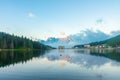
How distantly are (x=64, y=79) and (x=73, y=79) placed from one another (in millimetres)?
1929

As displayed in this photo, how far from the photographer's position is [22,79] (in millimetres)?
43188

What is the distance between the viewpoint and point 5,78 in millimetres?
44812

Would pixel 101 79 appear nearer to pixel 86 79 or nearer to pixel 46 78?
pixel 86 79

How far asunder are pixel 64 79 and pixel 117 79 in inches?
436

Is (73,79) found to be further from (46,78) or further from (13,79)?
(13,79)

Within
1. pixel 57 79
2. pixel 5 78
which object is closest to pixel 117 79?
pixel 57 79

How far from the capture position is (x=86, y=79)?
44.0m

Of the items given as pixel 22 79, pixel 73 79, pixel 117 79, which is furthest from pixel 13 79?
pixel 117 79

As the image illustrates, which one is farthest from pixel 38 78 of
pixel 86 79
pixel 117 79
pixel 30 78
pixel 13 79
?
pixel 117 79

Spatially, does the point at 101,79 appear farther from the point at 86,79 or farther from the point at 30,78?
the point at 30,78

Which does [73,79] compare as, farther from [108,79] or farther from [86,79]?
[108,79]

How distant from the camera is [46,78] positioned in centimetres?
4469

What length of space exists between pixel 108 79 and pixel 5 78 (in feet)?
70.9

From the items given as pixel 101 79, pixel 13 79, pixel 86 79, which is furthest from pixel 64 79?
pixel 13 79
